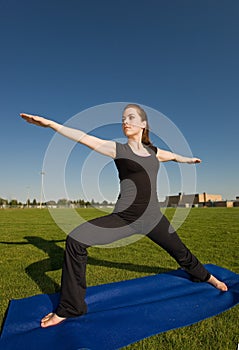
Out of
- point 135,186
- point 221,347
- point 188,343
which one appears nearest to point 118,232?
point 135,186

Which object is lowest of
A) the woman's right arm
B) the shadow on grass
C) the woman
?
the shadow on grass

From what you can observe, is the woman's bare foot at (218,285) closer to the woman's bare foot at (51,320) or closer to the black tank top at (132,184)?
the black tank top at (132,184)

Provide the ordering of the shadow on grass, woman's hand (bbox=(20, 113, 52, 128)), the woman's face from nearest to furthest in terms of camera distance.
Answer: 1. woman's hand (bbox=(20, 113, 52, 128))
2. the woman's face
3. the shadow on grass

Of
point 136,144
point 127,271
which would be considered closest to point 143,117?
point 136,144

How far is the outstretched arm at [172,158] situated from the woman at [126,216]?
0.05 ft

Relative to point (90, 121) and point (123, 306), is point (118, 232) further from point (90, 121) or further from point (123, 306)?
point (90, 121)

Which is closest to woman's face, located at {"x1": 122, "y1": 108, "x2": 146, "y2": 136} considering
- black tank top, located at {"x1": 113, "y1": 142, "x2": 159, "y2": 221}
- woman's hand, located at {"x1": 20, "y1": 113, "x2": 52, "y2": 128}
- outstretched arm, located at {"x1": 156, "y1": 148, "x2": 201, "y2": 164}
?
black tank top, located at {"x1": 113, "y1": 142, "x2": 159, "y2": 221}

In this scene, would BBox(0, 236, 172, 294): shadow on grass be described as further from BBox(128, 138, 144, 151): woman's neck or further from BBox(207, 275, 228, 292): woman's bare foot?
BBox(128, 138, 144, 151): woman's neck

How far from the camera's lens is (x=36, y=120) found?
2732 millimetres

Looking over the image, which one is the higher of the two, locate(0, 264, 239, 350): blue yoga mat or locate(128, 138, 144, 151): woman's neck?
locate(128, 138, 144, 151): woman's neck

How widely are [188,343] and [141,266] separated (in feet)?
9.87

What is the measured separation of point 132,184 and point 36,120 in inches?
49.8

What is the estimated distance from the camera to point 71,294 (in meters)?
2.76

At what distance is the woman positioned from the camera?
2.76 metres
